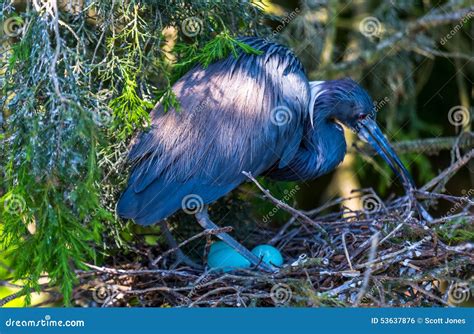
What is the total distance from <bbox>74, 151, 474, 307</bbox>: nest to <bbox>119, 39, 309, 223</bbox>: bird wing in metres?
0.29

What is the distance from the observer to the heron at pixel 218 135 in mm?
3322

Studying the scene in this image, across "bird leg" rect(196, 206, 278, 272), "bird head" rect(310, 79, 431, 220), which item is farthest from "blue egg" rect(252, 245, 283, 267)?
"bird head" rect(310, 79, 431, 220)

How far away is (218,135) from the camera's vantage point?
3.37 m

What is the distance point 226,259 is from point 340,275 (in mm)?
635

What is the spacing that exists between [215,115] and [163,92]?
0.26 meters

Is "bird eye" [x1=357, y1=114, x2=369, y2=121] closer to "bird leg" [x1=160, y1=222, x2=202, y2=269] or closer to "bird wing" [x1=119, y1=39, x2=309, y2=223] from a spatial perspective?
"bird wing" [x1=119, y1=39, x2=309, y2=223]

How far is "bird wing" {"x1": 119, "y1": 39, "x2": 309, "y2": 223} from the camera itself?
10.9 feet

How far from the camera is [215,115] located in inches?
133

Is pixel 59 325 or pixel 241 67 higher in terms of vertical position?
pixel 241 67

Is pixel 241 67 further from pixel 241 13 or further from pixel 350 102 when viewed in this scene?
pixel 350 102

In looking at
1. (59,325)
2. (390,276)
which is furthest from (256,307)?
(59,325)

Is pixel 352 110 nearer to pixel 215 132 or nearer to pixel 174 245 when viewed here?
pixel 215 132

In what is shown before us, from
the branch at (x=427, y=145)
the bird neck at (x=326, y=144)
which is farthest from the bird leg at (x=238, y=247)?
the branch at (x=427, y=145)

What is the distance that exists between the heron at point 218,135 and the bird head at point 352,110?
212 millimetres
